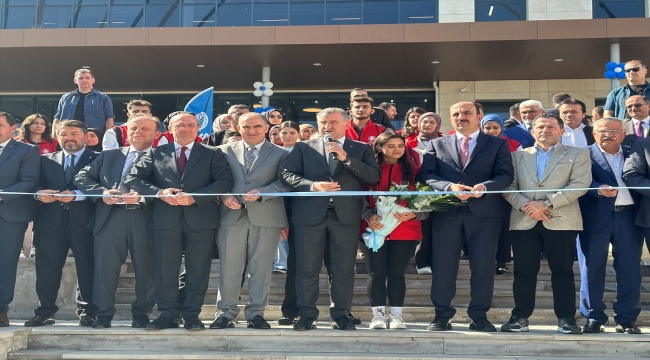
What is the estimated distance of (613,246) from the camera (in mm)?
6160

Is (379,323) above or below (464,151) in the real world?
below

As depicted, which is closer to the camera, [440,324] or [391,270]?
[440,324]

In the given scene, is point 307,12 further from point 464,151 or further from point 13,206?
point 13,206

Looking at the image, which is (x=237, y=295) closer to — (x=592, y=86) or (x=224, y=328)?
(x=224, y=328)

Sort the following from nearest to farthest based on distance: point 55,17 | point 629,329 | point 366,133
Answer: point 629,329 < point 366,133 < point 55,17

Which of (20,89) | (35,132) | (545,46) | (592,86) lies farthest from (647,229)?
(20,89)

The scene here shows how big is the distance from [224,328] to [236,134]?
238 centimetres

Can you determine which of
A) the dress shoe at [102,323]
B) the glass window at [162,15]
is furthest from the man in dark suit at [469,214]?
the glass window at [162,15]

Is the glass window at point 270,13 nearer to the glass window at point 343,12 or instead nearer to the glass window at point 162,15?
the glass window at point 343,12

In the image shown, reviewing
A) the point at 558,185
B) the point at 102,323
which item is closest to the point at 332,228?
the point at 558,185

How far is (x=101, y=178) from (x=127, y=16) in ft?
43.6

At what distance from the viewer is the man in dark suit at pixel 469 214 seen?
6141mm

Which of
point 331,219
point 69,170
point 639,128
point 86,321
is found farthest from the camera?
point 639,128

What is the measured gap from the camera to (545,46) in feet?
54.7
